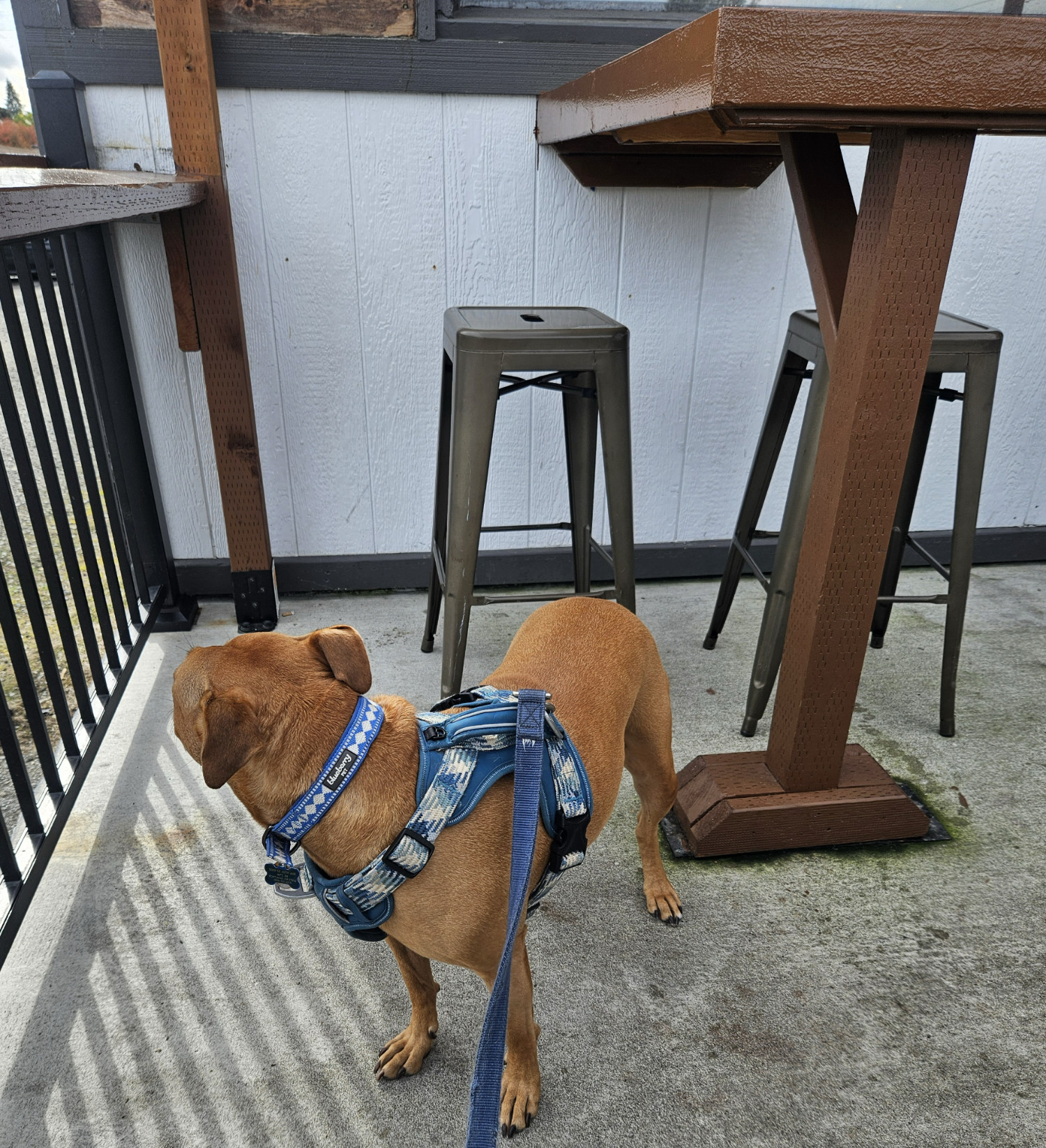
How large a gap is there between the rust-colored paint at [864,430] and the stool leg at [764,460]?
33.3 inches

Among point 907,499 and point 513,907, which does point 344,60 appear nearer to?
point 907,499

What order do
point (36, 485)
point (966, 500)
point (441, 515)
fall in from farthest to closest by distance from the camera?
point (441, 515)
point (966, 500)
point (36, 485)

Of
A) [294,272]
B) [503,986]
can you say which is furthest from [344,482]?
[503,986]

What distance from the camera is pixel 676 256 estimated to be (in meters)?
2.89

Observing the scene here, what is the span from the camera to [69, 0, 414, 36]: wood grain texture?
2.43m

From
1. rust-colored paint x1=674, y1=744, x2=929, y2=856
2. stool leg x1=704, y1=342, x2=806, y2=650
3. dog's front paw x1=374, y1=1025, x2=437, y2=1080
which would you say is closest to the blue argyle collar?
dog's front paw x1=374, y1=1025, x2=437, y2=1080

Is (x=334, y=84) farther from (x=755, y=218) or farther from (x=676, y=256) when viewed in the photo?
(x=755, y=218)

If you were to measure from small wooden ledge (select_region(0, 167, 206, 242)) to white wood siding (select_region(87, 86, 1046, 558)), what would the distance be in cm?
75

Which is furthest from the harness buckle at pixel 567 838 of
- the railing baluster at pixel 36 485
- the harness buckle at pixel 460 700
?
the railing baluster at pixel 36 485

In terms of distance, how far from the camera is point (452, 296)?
112 inches

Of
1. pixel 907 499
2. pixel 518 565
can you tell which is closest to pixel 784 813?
pixel 907 499

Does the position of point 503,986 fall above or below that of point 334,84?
below

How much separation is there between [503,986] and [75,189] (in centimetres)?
134

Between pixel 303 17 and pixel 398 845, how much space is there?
2.54 meters
